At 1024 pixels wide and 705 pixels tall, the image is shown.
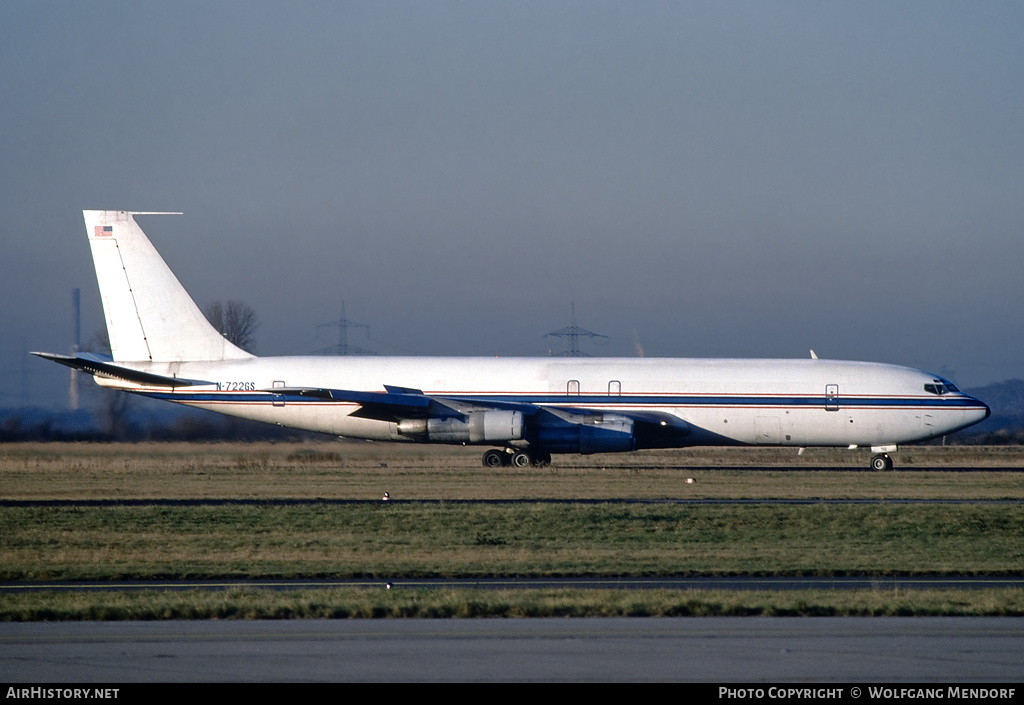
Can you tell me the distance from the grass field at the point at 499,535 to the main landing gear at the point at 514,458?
1.49 m

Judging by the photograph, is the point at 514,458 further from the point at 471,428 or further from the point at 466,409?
the point at 466,409

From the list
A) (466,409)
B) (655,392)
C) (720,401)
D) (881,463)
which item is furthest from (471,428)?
(881,463)

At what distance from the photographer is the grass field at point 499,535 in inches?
466

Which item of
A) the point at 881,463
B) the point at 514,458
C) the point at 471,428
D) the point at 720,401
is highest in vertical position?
the point at 720,401

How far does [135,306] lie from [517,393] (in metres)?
13.0

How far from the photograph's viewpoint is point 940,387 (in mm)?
37031

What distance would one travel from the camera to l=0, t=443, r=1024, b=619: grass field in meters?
11.8

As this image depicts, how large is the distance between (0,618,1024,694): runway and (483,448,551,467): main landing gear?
2634 centimetres

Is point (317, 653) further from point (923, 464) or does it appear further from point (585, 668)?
point (923, 464)

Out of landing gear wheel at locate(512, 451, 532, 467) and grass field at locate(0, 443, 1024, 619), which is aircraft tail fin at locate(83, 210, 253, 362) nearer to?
grass field at locate(0, 443, 1024, 619)

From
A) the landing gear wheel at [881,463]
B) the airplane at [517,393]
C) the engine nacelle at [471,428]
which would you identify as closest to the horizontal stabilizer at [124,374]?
the airplane at [517,393]

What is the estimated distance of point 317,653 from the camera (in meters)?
9.05

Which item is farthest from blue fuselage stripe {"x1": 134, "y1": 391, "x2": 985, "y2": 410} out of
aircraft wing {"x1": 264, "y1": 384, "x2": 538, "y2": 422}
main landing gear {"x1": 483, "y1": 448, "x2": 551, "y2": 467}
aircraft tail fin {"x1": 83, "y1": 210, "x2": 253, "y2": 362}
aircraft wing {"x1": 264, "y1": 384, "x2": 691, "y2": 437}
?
aircraft tail fin {"x1": 83, "y1": 210, "x2": 253, "y2": 362}
